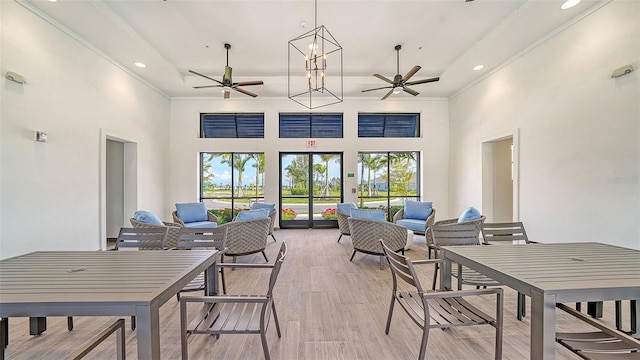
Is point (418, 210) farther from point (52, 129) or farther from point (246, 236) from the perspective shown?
point (52, 129)

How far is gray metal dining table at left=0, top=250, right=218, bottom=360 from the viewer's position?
1.25m

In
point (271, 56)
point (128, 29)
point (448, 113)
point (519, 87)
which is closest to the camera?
point (128, 29)

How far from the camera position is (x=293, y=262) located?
4262mm

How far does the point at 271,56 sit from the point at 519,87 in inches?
198

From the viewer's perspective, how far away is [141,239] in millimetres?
2617

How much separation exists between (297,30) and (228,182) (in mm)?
4672

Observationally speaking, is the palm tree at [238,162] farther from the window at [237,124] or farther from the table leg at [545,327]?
the table leg at [545,327]

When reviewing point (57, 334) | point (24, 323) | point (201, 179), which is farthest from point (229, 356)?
point (201, 179)

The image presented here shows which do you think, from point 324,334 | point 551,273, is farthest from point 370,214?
point 551,273

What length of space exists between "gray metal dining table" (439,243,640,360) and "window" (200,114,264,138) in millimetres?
6314

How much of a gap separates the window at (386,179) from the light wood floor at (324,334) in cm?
427

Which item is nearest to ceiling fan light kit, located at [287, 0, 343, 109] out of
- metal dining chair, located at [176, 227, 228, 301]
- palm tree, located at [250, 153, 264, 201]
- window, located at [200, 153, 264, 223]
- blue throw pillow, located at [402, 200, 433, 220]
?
palm tree, located at [250, 153, 264, 201]

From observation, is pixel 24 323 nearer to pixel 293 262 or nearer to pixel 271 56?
pixel 293 262

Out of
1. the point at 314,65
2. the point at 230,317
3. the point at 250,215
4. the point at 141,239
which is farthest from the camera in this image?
the point at 314,65
